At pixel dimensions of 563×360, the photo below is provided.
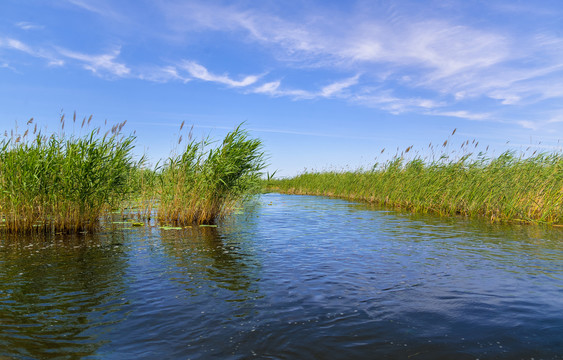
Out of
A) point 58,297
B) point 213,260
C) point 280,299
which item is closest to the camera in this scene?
point 280,299

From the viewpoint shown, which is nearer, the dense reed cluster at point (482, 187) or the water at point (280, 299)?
the water at point (280, 299)

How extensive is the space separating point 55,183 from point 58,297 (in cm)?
624

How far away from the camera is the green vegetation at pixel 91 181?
424 inches

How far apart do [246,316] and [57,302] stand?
3.13m

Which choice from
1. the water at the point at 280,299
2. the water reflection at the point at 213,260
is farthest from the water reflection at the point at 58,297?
the water reflection at the point at 213,260

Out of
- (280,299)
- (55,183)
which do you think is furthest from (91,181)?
(280,299)

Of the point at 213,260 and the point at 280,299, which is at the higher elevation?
the point at 213,260

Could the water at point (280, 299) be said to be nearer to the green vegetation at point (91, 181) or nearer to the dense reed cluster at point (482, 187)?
the green vegetation at point (91, 181)

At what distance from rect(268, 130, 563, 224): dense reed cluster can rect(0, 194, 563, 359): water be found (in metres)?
4.57

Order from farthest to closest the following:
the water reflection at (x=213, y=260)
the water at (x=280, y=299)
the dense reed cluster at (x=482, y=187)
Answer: the dense reed cluster at (x=482, y=187) → the water reflection at (x=213, y=260) → the water at (x=280, y=299)

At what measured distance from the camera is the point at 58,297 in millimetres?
5777

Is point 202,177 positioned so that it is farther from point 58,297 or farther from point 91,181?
point 58,297

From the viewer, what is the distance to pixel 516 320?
484 centimetres

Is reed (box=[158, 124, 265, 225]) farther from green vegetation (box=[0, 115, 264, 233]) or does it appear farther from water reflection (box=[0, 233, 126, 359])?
water reflection (box=[0, 233, 126, 359])
